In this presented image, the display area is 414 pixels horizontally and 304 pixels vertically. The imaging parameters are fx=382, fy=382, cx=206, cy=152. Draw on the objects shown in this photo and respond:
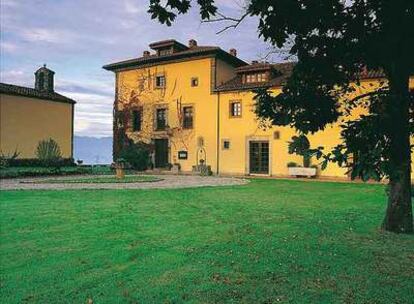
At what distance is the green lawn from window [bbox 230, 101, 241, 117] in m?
16.6

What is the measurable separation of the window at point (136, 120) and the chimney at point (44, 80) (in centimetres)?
966

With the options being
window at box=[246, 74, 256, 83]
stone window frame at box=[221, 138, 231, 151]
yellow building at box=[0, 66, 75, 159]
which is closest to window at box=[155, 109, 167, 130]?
stone window frame at box=[221, 138, 231, 151]

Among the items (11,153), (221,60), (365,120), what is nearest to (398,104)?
(365,120)

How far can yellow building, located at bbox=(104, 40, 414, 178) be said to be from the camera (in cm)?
2639

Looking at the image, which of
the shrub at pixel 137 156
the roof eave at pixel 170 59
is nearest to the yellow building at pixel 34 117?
the roof eave at pixel 170 59

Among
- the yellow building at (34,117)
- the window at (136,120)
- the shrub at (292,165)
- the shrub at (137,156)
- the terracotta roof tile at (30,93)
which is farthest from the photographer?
the window at (136,120)

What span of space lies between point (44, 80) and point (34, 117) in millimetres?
5568

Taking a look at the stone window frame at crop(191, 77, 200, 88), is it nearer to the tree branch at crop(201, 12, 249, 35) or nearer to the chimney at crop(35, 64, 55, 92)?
the chimney at crop(35, 64, 55, 92)

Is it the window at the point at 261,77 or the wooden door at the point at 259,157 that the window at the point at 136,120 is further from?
the window at the point at 261,77

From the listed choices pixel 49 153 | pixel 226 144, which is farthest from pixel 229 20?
pixel 226 144

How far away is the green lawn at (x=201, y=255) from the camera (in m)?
4.62

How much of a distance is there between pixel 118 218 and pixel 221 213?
2686 mm

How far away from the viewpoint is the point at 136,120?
32531 mm

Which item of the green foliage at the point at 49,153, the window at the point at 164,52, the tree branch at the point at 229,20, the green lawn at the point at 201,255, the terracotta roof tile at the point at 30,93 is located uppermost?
the window at the point at 164,52
